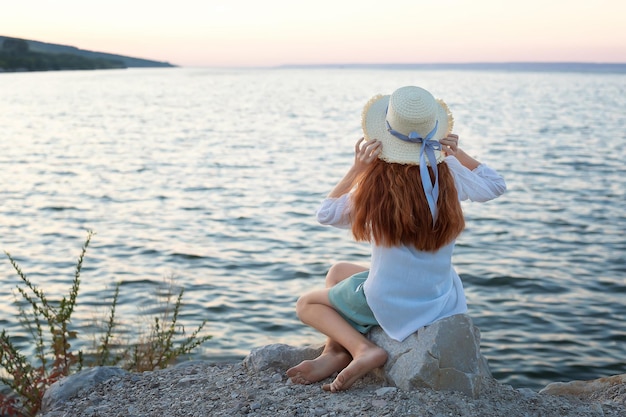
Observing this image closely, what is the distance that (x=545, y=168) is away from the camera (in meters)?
16.4

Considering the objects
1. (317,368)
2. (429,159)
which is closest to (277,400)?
(317,368)

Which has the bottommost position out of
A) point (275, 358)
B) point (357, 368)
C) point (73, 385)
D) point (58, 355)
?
point (58, 355)

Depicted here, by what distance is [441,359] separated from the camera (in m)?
3.61

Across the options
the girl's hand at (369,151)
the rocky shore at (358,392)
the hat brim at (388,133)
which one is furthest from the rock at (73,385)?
the hat brim at (388,133)

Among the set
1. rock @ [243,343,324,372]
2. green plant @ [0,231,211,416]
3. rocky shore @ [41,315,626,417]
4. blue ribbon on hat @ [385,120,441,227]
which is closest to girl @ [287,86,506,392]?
blue ribbon on hat @ [385,120,441,227]

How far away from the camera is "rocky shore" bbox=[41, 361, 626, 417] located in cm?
344

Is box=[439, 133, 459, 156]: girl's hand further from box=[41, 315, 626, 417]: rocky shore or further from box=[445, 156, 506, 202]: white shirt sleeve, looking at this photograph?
box=[41, 315, 626, 417]: rocky shore

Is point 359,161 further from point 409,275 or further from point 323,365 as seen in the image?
point 323,365

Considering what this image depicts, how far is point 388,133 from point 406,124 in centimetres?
11

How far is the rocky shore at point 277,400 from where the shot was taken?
344cm

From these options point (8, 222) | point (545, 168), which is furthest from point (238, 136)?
point (8, 222)

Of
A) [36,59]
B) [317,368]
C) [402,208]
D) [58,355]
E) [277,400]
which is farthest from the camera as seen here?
[36,59]

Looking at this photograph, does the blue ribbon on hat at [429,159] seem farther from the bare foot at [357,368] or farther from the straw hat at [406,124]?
the bare foot at [357,368]

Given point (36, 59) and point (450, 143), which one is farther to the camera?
point (36, 59)
